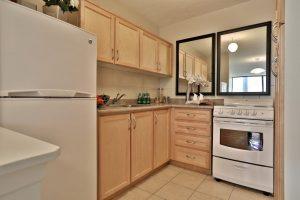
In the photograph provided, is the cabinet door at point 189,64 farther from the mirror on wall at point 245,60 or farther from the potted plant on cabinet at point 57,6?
the potted plant on cabinet at point 57,6

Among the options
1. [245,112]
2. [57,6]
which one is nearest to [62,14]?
[57,6]

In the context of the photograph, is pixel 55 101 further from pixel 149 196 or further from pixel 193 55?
pixel 193 55

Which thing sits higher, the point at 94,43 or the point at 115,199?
the point at 94,43

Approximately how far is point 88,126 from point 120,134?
19.3 inches

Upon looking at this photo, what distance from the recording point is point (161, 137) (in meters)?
2.50

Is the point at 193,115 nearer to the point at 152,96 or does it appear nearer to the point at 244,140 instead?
the point at 244,140

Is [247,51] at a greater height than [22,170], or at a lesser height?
greater

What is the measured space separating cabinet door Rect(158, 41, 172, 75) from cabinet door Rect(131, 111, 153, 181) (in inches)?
39.5

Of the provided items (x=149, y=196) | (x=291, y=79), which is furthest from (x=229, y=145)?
(x=291, y=79)

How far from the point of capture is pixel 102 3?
7.59 ft

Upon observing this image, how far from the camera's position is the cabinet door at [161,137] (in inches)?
93.7

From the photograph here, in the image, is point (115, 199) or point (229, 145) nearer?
point (115, 199)

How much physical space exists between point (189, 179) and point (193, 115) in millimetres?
875

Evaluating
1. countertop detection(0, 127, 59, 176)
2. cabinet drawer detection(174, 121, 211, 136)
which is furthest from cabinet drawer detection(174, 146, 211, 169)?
countertop detection(0, 127, 59, 176)
